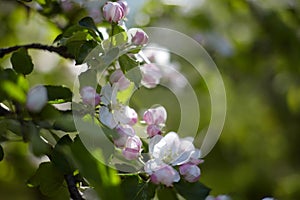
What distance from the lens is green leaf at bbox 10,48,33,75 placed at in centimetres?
87

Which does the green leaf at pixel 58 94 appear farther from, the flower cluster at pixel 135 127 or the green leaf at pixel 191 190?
the green leaf at pixel 191 190

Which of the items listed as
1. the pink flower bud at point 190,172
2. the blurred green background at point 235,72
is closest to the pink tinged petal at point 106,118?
the pink flower bud at point 190,172

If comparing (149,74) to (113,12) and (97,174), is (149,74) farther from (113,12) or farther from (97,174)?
(97,174)

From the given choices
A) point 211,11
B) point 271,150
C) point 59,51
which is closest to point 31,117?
point 59,51

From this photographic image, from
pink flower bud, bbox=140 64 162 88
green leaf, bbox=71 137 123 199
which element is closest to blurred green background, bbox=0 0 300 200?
pink flower bud, bbox=140 64 162 88

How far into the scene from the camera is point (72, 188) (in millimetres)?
831

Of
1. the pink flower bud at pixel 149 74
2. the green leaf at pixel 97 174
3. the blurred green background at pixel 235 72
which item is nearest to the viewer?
the green leaf at pixel 97 174

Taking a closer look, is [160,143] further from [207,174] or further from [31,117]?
[207,174]

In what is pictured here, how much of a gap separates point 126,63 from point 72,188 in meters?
0.18

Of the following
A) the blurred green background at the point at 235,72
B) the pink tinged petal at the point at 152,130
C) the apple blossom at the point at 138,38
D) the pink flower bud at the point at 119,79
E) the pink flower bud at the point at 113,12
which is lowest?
the pink tinged petal at the point at 152,130

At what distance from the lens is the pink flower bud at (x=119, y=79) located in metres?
0.89

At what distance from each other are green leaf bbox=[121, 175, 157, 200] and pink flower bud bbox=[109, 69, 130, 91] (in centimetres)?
14

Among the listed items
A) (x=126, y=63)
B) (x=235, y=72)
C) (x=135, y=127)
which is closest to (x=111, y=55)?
(x=126, y=63)

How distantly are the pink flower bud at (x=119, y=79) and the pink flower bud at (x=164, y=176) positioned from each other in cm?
14
